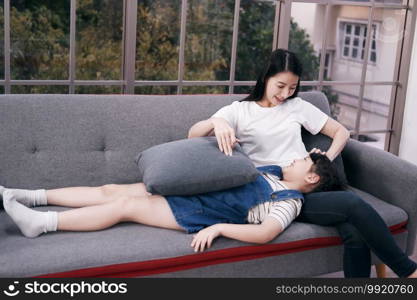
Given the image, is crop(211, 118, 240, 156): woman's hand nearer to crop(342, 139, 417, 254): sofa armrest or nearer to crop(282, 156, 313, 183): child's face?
crop(282, 156, 313, 183): child's face

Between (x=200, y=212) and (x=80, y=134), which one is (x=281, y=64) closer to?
(x=200, y=212)

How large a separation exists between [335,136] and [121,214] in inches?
42.1

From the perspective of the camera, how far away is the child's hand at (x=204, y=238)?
1940mm

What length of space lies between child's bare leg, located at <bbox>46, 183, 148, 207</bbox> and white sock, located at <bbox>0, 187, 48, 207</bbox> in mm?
22

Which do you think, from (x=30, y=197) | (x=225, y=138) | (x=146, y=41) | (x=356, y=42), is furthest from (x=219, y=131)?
(x=356, y=42)

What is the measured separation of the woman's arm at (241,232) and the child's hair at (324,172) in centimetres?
32

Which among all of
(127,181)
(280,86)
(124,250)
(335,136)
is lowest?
(124,250)

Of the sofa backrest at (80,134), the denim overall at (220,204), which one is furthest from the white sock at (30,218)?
the denim overall at (220,204)

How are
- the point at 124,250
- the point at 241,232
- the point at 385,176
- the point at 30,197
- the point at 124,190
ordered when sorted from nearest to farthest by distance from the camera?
the point at 124,250, the point at 241,232, the point at 30,197, the point at 124,190, the point at 385,176

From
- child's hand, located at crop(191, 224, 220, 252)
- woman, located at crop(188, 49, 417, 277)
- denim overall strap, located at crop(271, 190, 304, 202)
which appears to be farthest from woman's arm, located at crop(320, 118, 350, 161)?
child's hand, located at crop(191, 224, 220, 252)

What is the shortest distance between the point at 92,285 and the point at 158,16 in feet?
5.36

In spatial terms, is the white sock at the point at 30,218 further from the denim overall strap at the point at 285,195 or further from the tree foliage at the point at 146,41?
the tree foliage at the point at 146,41

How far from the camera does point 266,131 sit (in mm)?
2402

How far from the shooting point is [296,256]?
7.11 feet
